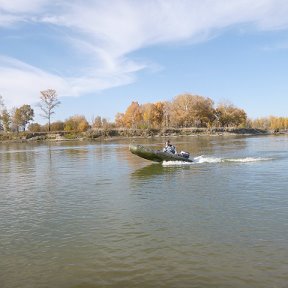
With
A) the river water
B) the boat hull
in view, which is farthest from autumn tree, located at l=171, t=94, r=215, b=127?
the river water

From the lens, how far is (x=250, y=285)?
10.3 meters

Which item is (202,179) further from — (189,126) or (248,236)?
(189,126)

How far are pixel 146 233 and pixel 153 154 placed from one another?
78.2 feet

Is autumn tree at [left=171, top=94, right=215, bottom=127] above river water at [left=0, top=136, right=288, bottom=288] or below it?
above

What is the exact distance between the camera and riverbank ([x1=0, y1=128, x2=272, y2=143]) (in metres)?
124

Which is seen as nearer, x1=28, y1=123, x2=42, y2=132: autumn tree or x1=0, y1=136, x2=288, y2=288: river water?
x1=0, y1=136, x2=288, y2=288: river water

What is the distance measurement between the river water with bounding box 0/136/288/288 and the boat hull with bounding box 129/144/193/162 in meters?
10.6

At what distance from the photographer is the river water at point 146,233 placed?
11164mm

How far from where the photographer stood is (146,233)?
49.5 ft

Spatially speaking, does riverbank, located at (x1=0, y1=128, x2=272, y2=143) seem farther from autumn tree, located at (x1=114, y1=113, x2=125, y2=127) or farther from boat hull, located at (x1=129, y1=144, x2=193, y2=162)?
boat hull, located at (x1=129, y1=144, x2=193, y2=162)

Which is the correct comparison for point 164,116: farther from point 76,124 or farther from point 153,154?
point 153,154

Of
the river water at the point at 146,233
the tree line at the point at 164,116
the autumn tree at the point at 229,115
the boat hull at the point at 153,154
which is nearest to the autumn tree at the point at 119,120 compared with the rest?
the tree line at the point at 164,116

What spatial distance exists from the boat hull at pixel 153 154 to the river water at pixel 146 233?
418 inches

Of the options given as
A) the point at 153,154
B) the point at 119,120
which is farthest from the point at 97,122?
the point at 153,154
